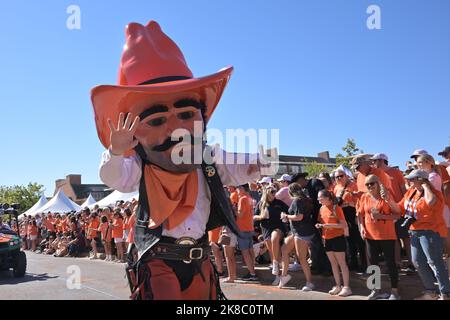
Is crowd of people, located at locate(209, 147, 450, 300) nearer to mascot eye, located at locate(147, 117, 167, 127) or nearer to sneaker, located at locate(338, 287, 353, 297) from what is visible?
sneaker, located at locate(338, 287, 353, 297)

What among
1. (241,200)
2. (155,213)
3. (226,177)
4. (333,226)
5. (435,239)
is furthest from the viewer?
(241,200)

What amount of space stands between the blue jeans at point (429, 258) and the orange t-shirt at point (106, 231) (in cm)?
939

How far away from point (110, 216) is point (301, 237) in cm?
853

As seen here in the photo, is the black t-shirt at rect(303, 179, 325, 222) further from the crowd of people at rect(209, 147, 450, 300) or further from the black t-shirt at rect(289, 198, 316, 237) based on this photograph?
the black t-shirt at rect(289, 198, 316, 237)

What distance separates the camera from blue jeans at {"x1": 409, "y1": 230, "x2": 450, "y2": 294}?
188 inches

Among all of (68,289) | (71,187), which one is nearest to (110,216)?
(68,289)

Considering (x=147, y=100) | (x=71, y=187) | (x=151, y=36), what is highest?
(x=151, y=36)

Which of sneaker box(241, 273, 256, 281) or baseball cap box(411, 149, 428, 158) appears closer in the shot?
baseball cap box(411, 149, 428, 158)

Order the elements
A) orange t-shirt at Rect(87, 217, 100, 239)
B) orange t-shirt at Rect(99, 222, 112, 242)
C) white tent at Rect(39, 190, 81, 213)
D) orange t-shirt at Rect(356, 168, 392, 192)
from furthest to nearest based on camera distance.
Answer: white tent at Rect(39, 190, 81, 213) → orange t-shirt at Rect(87, 217, 100, 239) → orange t-shirt at Rect(99, 222, 112, 242) → orange t-shirt at Rect(356, 168, 392, 192)

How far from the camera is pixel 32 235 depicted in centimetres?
2023

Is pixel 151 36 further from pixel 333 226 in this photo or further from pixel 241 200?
pixel 241 200

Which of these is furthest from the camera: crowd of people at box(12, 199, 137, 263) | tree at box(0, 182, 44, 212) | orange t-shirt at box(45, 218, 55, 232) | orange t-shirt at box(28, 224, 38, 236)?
tree at box(0, 182, 44, 212)

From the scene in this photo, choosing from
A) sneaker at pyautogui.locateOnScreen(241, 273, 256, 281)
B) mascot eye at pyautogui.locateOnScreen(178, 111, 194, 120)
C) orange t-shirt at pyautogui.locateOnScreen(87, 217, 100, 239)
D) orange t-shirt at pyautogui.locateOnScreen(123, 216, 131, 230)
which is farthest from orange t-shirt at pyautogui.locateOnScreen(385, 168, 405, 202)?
orange t-shirt at pyautogui.locateOnScreen(87, 217, 100, 239)

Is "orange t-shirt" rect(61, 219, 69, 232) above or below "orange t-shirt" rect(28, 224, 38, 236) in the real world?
above
